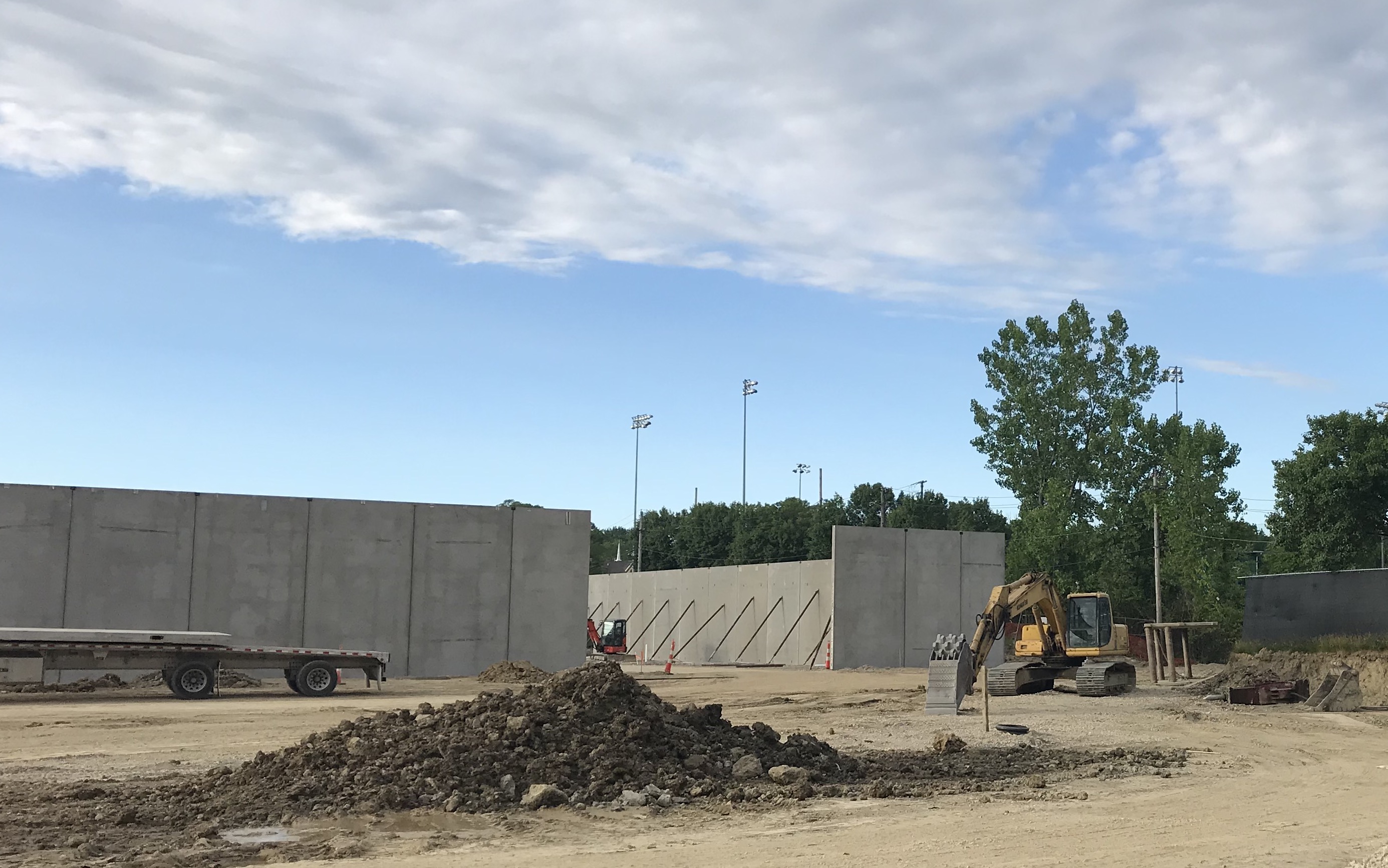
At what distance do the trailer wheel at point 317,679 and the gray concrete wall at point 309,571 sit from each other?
6.64 metres

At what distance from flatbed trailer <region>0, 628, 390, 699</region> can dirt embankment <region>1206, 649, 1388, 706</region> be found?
19.3 meters

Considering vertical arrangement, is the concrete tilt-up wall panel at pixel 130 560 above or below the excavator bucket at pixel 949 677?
above

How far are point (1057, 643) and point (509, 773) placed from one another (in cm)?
1816

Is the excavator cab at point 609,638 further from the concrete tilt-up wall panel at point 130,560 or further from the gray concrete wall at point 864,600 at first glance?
the concrete tilt-up wall panel at point 130,560

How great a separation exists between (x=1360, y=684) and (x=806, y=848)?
2223 centimetres

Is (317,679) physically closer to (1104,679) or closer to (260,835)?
(1104,679)

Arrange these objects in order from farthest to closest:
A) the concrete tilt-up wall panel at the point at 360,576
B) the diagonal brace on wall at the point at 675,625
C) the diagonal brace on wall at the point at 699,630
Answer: the diagonal brace on wall at the point at 675,625 < the diagonal brace on wall at the point at 699,630 < the concrete tilt-up wall panel at the point at 360,576

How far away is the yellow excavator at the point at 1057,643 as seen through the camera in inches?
996

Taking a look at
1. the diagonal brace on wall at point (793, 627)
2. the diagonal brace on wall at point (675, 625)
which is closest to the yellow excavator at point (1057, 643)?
the diagonal brace on wall at point (793, 627)

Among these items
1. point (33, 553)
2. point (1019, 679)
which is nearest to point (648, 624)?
point (33, 553)

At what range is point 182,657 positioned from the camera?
90.2 ft

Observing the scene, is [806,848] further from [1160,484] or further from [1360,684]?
[1160,484]

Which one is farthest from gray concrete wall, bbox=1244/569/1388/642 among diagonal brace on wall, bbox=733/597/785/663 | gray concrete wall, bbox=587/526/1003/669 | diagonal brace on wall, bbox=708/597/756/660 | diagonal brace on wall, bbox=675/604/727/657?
diagonal brace on wall, bbox=675/604/727/657

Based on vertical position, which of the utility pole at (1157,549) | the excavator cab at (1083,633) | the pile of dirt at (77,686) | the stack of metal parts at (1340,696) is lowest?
the pile of dirt at (77,686)
